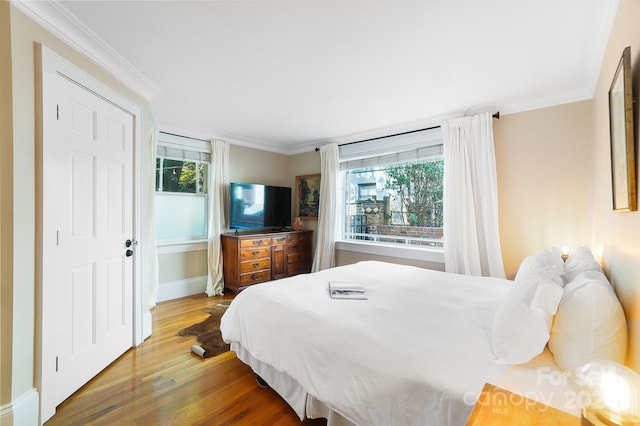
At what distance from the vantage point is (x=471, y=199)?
3.17m

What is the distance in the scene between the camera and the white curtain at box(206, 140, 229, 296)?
4.15 meters

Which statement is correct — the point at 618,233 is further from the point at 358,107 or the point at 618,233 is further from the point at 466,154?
the point at 358,107

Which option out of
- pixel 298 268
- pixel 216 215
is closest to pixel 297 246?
pixel 298 268

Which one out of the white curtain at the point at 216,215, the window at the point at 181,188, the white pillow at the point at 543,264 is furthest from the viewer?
the white curtain at the point at 216,215

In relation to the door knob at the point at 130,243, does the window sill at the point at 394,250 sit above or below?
below

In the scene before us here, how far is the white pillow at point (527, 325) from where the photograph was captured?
117cm

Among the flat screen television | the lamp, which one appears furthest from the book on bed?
the flat screen television

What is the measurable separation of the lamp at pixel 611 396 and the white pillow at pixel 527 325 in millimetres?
472

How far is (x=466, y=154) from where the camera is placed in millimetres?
3229

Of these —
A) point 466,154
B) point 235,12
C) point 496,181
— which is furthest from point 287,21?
point 496,181

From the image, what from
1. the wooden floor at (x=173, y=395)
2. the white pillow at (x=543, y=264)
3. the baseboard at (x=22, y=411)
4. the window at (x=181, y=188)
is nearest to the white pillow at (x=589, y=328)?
the white pillow at (x=543, y=264)

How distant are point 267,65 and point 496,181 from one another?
268cm

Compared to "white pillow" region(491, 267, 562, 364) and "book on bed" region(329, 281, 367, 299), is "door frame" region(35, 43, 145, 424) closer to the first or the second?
"book on bed" region(329, 281, 367, 299)

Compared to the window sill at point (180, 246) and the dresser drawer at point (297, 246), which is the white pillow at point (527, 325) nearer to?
the dresser drawer at point (297, 246)
